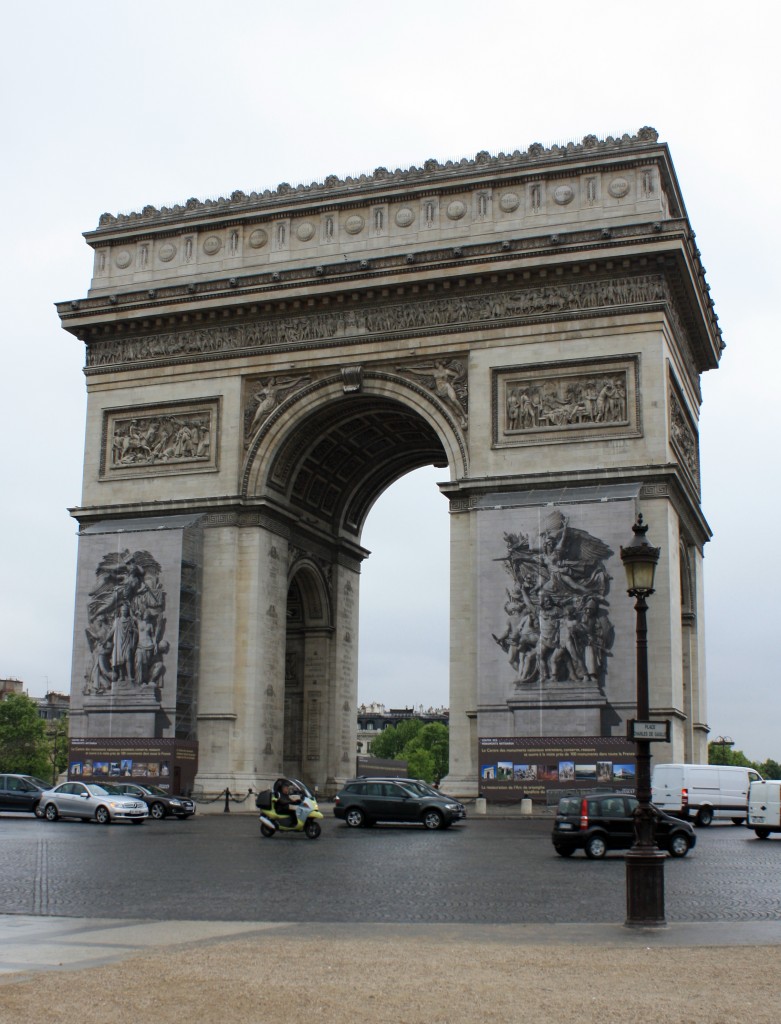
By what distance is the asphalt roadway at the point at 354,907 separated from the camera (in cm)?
1087

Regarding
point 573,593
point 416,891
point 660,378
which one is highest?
point 660,378

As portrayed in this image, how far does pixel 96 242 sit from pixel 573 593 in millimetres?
→ 23156

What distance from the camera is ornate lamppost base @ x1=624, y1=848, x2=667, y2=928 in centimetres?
1379

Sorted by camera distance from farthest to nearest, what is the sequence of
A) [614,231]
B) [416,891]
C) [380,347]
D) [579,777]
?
[380,347] < [614,231] < [579,777] < [416,891]

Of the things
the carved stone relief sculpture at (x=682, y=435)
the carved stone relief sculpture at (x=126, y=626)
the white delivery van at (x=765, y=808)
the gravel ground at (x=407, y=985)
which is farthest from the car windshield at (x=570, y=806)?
the carved stone relief sculpture at (x=126, y=626)

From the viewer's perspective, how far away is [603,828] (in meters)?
25.2

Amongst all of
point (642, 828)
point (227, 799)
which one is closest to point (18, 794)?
point (227, 799)

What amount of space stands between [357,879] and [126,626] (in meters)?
25.1

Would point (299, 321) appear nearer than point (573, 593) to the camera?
No

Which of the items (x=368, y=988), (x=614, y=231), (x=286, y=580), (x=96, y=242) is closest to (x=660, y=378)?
(x=614, y=231)

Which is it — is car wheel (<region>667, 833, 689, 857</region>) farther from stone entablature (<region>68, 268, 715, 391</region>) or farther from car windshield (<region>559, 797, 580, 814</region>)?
stone entablature (<region>68, 268, 715, 391</region>)

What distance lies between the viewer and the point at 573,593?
38750 mm

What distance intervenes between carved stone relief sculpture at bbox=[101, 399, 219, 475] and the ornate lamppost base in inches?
1268

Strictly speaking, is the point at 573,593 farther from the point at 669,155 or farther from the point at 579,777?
the point at 669,155
